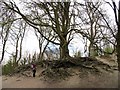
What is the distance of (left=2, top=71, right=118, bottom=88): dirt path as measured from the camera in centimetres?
1199

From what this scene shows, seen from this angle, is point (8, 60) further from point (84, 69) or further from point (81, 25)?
point (84, 69)

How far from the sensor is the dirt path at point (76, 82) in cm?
1199

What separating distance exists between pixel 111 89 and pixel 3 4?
330 inches

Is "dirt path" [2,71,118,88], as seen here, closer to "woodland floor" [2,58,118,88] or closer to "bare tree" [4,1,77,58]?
"woodland floor" [2,58,118,88]

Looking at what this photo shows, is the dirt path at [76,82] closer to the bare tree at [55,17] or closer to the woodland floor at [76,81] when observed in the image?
the woodland floor at [76,81]

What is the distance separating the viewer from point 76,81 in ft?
40.4

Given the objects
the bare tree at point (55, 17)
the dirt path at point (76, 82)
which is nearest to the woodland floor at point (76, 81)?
the dirt path at point (76, 82)

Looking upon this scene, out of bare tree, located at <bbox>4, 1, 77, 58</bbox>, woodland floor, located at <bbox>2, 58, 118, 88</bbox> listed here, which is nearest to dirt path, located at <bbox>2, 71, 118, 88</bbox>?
woodland floor, located at <bbox>2, 58, 118, 88</bbox>

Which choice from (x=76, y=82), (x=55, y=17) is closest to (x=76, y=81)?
(x=76, y=82)

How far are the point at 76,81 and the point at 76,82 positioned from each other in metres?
0.10

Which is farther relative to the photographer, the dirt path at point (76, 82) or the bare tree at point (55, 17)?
the bare tree at point (55, 17)

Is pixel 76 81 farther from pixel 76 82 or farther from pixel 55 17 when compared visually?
pixel 55 17

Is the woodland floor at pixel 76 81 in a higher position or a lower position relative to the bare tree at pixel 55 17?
lower

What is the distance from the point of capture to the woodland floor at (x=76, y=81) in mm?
12023
